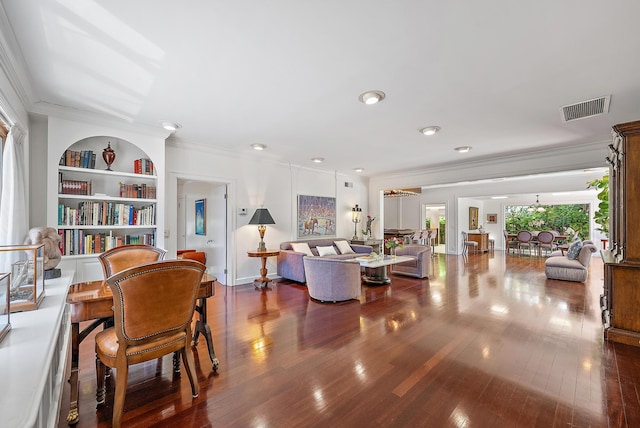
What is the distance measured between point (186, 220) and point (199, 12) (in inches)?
223

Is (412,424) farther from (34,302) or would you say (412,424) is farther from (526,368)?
(34,302)

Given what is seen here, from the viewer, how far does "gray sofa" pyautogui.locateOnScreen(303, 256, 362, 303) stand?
4.19m

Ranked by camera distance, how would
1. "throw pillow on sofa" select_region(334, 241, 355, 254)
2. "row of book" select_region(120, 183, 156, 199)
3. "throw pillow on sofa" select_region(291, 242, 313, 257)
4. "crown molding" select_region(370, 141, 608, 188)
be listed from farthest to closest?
"throw pillow on sofa" select_region(334, 241, 355, 254), "throw pillow on sofa" select_region(291, 242, 313, 257), "crown molding" select_region(370, 141, 608, 188), "row of book" select_region(120, 183, 156, 199)

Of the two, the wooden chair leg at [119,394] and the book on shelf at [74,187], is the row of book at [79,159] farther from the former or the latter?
the wooden chair leg at [119,394]

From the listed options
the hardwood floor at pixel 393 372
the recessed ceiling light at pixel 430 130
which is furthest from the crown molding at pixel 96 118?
the recessed ceiling light at pixel 430 130

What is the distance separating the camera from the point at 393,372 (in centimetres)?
231

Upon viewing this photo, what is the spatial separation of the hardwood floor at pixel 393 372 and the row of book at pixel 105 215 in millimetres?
1461

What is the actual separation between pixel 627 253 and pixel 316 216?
17.0 feet

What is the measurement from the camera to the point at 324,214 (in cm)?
713

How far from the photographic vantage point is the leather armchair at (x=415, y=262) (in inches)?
236

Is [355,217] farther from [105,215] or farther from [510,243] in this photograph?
[510,243]

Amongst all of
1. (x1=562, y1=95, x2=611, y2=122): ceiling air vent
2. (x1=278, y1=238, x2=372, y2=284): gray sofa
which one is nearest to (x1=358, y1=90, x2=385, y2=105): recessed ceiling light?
(x1=562, y1=95, x2=611, y2=122): ceiling air vent

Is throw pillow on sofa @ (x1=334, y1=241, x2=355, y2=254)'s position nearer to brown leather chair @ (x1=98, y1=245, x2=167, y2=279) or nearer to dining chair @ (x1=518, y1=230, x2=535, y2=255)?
Result: brown leather chair @ (x1=98, y1=245, x2=167, y2=279)

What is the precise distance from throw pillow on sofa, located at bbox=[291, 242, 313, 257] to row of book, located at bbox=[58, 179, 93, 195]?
3.46 m
